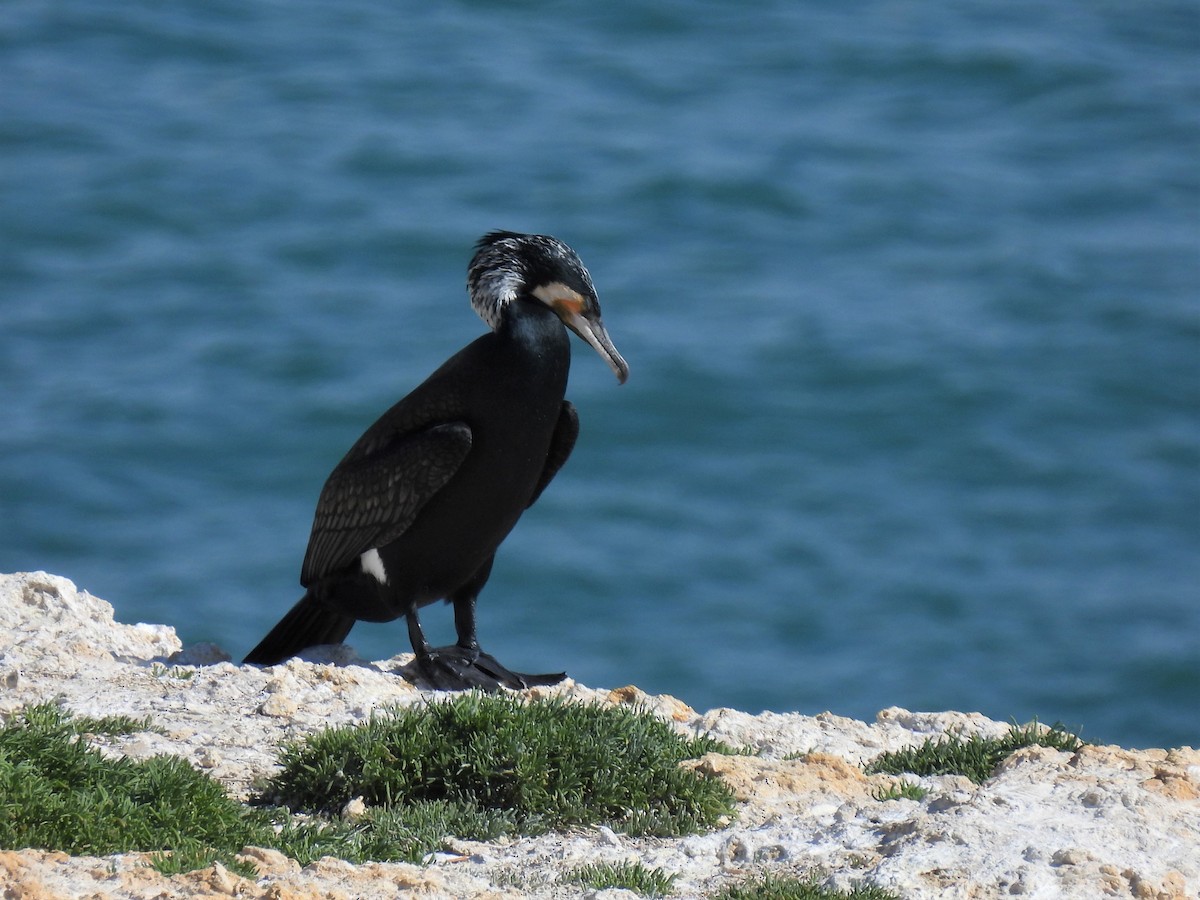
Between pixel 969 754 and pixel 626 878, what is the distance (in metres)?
1.64

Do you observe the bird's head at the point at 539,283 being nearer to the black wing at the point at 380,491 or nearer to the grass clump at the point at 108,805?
the black wing at the point at 380,491

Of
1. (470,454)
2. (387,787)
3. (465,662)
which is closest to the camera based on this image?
(387,787)

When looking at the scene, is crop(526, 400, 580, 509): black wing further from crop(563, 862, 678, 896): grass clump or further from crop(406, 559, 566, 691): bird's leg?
crop(563, 862, 678, 896): grass clump

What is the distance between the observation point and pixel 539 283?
6746mm

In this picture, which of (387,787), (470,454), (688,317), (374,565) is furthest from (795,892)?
(688,317)

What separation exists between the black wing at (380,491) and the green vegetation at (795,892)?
102 inches

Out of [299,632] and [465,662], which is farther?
[299,632]

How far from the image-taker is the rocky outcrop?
173 inches

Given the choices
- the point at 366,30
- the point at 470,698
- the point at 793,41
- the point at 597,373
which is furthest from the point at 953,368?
the point at 470,698

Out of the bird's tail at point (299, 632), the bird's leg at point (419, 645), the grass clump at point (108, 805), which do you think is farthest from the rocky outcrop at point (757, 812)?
the bird's tail at point (299, 632)

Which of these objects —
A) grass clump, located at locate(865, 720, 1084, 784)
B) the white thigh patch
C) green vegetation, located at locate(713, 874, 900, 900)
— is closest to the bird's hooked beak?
the white thigh patch

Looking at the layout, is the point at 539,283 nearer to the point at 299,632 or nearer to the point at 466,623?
the point at 466,623

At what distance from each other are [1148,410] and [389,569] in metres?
11.6

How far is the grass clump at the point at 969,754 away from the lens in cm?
559
